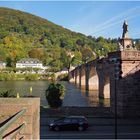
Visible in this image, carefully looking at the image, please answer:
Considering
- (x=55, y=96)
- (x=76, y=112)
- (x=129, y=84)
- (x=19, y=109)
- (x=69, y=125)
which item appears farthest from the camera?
(x=55, y=96)

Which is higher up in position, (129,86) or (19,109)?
(129,86)

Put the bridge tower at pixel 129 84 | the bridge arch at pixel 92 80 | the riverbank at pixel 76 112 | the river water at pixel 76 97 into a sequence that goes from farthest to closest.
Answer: the bridge arch at pixel 92 80 < the river water at pixel 76 97 < the riverbank at pixel 76 112 < the bridge tower at pixel 129 84

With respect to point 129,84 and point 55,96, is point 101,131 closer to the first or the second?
point 129,84

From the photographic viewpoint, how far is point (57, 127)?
111 feet

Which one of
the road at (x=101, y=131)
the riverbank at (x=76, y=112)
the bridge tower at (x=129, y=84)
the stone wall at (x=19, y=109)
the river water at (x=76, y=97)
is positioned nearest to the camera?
the stone wall at (x=19, y=109)

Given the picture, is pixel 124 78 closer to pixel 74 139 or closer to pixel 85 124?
pixel 85 124

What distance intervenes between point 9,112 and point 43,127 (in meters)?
27.9

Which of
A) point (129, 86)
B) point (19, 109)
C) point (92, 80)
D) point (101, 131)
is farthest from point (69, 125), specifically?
point (92, 80)

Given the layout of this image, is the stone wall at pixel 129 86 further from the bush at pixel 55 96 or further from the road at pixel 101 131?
the bush at pixel 55 96

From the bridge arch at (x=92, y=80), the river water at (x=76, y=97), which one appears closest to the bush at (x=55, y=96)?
the river water at (x=76, y=97)

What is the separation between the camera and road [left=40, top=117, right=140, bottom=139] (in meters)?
31.2

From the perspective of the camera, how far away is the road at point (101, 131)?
31234 millimetres

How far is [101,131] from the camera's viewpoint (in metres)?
33.2

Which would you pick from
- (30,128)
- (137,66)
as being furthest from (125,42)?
(30,128)
